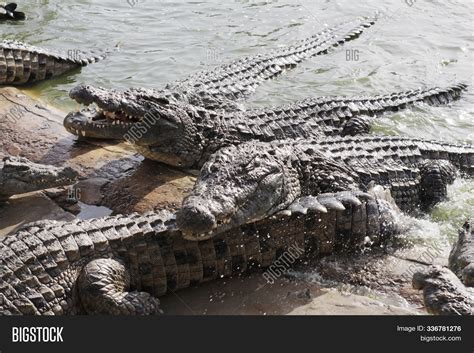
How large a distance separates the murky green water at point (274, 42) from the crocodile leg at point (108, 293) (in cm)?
511

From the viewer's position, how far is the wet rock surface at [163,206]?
4594mm

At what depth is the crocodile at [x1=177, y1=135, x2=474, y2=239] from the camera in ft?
14.9

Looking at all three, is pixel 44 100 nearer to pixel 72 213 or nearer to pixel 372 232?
pixel 72 213

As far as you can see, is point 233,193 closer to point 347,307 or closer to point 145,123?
point 347,307

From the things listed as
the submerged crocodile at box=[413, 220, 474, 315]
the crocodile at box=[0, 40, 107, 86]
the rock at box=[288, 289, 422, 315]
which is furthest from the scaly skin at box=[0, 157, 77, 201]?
A: the crocodile at box=[0, 40, 107, 86]

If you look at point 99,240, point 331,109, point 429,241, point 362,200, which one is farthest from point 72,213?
point 331,109

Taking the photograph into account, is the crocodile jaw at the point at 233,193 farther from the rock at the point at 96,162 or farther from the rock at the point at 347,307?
the rock at the point at 96,162

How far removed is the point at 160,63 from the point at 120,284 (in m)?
6.84

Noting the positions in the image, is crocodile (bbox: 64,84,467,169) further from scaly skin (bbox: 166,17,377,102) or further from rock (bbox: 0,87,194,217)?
scaly skin (bbox: 166,17,377,102)

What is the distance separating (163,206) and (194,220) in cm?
176

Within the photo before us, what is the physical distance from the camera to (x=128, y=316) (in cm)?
423

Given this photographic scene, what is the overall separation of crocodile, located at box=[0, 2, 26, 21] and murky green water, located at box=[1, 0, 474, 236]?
197 millimetres

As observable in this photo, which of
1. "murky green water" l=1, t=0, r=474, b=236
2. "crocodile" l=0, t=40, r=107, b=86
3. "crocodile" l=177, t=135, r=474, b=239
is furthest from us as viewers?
"murky green water" l=1, t=0, r=474, b=236

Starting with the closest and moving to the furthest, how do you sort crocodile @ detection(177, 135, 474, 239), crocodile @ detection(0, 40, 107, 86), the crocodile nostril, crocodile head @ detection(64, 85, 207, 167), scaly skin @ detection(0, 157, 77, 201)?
1. the crocodile nostril
2. crocodile @ detection(177, 135, 474, 239)
3. scaly skin @ detection(0, 157, 77, 201)
4. crocodile head @ detection(64, 85, 207, 167)
5. crocodile @ detection(0, 40, 107, 86)
